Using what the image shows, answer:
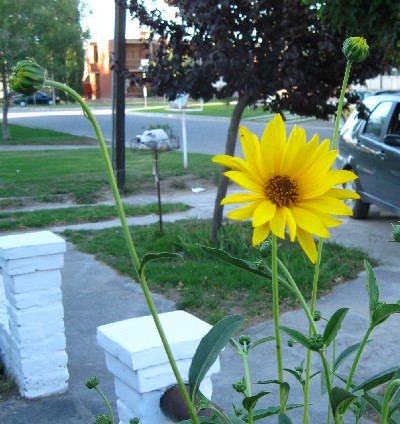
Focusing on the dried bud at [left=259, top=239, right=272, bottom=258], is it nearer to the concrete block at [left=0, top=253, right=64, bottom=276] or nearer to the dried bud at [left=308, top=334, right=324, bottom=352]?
the dried bud at [left=308, top=334, right=324, bottom=352]

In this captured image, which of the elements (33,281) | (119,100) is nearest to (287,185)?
(33,281)

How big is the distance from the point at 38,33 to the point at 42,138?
10.8 ft

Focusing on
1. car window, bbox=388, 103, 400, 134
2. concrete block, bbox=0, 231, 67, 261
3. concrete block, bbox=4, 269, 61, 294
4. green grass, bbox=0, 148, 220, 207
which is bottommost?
green grass, bbox=0, 148, 220, 207

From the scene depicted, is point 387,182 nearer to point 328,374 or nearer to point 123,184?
point 123,184

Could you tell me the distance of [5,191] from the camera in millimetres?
12727

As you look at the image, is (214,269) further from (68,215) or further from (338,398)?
(338,398)

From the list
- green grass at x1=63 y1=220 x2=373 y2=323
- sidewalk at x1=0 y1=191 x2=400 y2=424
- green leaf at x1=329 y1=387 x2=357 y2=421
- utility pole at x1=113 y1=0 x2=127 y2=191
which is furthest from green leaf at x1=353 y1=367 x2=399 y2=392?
utility pole at x1=113 y1=0 x2=127 y2=191

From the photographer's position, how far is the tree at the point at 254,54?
23.2 ft

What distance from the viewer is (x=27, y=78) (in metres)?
1.22

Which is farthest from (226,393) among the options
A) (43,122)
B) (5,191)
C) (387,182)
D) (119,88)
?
(43,122)

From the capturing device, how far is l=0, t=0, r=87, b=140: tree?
22.8 meters

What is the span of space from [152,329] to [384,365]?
2.73m

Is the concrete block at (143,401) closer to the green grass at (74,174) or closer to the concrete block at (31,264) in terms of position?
the concrete block at (31,264)

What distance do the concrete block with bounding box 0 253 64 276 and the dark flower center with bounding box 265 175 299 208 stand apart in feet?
10.6
